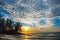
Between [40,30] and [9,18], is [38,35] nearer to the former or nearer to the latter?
[40,30]

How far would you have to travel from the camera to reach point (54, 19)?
219cm

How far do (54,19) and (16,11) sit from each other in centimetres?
45

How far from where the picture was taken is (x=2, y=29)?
2.27 meters

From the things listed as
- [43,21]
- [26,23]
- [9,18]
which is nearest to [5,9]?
[9,18]

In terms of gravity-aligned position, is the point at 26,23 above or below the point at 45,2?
below

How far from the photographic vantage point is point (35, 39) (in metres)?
2.19


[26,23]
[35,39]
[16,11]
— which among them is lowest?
[35,39]

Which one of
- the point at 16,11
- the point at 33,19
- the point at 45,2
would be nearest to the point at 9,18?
the point at 16,11

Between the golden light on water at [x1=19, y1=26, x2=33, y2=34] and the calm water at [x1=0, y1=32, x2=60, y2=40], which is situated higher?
the golden light on water at [x1=19, y1=26, x2=33, y2=34]

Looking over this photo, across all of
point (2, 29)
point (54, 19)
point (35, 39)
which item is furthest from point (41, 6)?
point (2, 29)

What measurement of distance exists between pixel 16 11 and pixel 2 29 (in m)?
0.27

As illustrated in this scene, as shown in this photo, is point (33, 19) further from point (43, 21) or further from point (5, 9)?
point (5, 9)

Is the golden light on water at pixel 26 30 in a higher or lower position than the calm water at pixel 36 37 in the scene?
higher

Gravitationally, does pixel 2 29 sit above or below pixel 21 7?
below
